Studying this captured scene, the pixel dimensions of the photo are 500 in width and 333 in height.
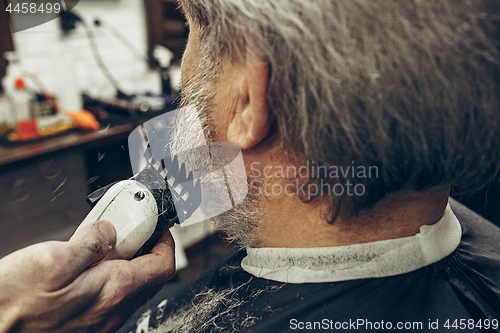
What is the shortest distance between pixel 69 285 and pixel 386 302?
0.63m

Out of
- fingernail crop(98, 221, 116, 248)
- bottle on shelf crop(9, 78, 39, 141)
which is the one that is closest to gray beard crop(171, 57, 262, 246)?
fingernail crop(98, 221, 116, 248)

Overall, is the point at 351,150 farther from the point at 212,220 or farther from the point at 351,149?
the point at 212,220

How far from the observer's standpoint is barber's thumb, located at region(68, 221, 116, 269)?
696 mm

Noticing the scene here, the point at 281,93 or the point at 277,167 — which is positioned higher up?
the point at 281,93

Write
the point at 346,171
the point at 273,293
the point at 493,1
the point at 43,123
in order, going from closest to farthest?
1. the point at 493,1
2. the point at 346,171
3. the point at 273,293
4. the point at 43,123

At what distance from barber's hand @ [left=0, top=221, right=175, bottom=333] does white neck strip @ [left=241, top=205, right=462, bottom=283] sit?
0.36m

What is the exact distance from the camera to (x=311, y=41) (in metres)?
0.55

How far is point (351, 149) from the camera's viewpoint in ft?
1.96

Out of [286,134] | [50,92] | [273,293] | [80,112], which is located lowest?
[273,293]

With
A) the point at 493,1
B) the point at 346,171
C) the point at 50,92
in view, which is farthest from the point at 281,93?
the point at 50,92

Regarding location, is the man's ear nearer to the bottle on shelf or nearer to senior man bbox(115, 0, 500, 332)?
senior man bbox(115, 0, 500, 332)

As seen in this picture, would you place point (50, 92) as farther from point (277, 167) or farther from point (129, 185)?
point (277, 167)

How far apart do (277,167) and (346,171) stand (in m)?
0.15

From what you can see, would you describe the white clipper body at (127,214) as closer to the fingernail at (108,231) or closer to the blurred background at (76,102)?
the fingernail at (108,231)
